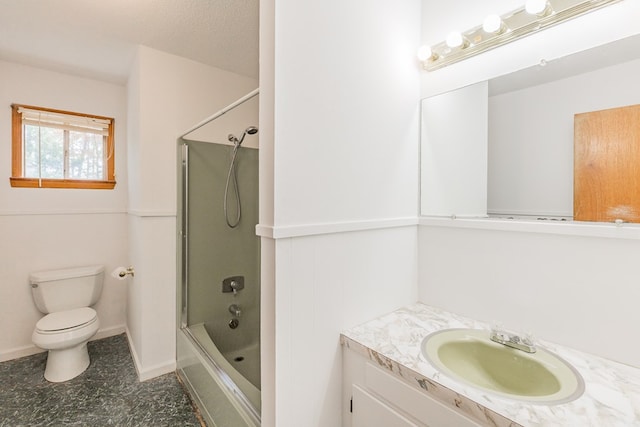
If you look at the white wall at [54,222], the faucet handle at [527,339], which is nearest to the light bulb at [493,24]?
the faucet handle at [527,339]

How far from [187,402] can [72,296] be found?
1375 millimetres

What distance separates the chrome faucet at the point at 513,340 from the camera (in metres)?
1.00

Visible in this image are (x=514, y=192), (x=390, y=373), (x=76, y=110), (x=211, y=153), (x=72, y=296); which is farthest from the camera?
(x=76, y=110)

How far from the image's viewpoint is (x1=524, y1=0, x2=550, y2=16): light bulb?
1018mm

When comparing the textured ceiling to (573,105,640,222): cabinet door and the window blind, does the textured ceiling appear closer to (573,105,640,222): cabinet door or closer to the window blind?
the window blind

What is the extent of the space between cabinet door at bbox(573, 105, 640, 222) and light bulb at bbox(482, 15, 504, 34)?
462 millimetres

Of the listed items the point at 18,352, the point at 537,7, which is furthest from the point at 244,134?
the point at 18,352

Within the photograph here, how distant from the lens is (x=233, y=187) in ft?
6.88

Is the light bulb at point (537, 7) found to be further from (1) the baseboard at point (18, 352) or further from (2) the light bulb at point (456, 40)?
(1) the baseboard at point (18, 352)

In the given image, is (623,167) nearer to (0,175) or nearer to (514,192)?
(514,192)

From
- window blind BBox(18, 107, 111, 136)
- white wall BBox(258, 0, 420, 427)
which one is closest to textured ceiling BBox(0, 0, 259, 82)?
window blind BBox(18, 107, 111, 136)

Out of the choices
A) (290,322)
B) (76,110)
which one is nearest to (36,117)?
(76,110)

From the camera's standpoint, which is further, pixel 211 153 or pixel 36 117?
pixel 36 117

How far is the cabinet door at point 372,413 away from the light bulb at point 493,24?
1.47 meters
